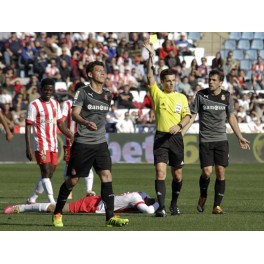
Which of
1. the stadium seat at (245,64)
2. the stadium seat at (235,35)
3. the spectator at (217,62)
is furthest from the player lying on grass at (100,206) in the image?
the stadium seat at (235,35)

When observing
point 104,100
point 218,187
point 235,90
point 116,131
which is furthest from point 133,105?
point 104,100

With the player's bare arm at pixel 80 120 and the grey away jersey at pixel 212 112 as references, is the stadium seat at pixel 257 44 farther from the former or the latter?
the player's bare arm at pixel 80 120

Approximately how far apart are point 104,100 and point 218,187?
3423 millimetres

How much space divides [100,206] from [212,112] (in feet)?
7.36

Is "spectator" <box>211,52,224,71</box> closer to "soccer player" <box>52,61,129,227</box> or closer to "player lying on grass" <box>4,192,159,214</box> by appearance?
"player lying on grass" <box>4,192,159,214</box>

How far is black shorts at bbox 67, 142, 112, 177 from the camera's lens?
44.1 ft

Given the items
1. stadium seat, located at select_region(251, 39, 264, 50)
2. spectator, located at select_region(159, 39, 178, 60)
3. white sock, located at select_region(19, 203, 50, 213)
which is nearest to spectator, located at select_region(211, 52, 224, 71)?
spectator, located at select_region(159, 39, 178, 60)

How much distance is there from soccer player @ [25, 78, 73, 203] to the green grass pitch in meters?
1.03

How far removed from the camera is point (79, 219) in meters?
14.7

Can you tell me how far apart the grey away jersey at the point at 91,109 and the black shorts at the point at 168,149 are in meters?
1.94

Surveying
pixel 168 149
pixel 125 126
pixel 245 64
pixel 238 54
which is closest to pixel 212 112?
pixel 168 149

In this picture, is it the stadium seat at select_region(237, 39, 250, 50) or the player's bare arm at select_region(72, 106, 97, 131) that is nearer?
the player's bare arm at select_region(72, 106, 97, 131)

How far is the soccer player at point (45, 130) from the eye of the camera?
55.0ft

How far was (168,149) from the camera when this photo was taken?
604 inches
